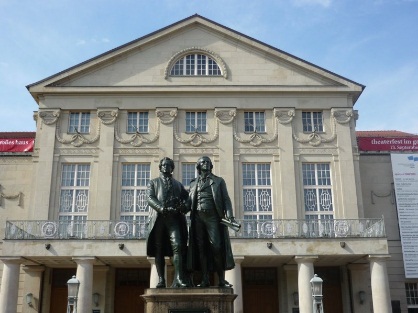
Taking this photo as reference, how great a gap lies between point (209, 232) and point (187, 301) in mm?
1192

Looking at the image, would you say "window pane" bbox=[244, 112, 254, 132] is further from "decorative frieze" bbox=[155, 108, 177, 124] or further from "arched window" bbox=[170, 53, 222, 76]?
"decorative frieze" bbox=[155, 108, 177, 124]

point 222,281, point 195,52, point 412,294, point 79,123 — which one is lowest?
point 222,281

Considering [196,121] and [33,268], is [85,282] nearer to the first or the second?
[33,268]

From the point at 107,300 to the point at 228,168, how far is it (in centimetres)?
913

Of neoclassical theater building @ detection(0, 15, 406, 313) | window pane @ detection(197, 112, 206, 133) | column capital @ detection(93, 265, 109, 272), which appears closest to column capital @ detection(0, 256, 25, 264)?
neoclassical theater building @ detection(0, 15, 406, 313)

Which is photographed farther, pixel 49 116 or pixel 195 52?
pixel 195 52

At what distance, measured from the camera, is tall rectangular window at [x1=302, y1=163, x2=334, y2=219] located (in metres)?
28.5

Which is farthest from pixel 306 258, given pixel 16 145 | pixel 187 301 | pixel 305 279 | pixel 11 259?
pixel 16 145

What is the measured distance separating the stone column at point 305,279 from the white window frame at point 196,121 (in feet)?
30.4

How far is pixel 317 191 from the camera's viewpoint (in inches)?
1138

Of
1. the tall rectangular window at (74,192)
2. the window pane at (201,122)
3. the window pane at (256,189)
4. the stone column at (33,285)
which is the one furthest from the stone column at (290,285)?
the stone column at (33,285)

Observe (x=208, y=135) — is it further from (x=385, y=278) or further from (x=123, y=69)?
(x=385, y=278)

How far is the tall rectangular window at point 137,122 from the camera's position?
1184 inches

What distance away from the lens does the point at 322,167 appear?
2964 cm
